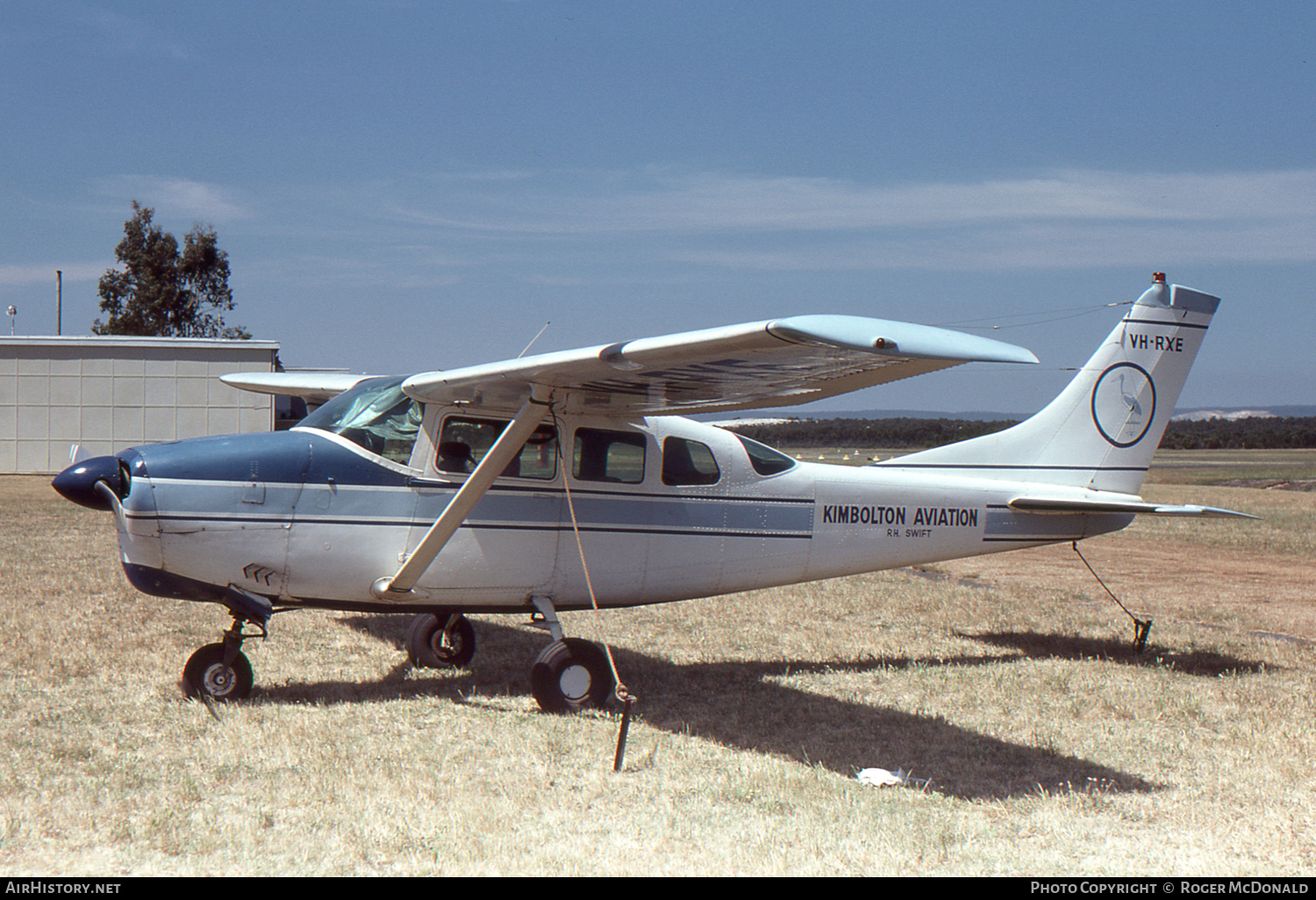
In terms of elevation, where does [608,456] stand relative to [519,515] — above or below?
above

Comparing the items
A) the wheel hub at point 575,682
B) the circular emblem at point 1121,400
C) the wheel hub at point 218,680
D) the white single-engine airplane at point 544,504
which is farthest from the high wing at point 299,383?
the circular emblem at point 1121,400

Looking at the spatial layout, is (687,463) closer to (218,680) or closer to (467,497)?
(467,497)

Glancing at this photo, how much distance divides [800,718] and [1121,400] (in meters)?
5.00

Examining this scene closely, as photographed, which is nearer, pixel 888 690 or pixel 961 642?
pixel 888 690

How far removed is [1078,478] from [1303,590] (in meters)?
6.27

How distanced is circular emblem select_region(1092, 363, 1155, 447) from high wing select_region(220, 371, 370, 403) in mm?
7066

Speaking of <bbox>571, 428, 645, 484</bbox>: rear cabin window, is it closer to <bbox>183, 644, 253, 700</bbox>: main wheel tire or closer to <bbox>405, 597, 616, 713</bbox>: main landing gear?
<bbox>405, 597, 616, 713</bbox>: main landing gear

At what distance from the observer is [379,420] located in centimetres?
717

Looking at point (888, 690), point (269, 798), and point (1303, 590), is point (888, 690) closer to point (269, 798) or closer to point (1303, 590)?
point (269, 798)

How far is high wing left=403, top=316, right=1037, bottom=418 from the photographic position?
4590mm

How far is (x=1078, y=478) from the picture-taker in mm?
9750

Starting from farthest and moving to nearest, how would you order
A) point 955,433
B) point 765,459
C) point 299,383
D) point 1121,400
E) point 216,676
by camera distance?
point 955,433
point 299,383
point 1121,400
point 765,459
point 216,676

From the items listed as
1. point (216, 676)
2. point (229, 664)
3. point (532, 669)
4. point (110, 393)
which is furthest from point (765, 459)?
point (110, 393)
